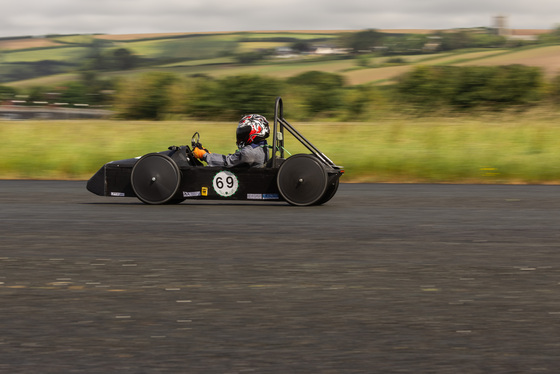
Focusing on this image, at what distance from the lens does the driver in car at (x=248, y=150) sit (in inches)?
466

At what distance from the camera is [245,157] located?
1180 cm

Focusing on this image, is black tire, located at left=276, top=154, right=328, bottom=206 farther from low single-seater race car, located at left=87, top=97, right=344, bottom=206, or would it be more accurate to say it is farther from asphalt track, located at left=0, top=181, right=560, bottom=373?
asphalt track, located at left=0, top=181, right=560, bottom=373

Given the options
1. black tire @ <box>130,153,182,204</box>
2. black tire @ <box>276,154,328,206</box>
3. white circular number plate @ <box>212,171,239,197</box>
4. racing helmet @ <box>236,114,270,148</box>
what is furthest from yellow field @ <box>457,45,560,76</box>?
black tire @ <box>130,153,182,204</box>

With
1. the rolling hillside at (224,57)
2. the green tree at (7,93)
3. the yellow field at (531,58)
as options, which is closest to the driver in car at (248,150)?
the rolling hillside at (224,57)

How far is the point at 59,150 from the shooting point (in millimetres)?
24719

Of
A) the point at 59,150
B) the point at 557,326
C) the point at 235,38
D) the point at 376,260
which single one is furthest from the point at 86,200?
the point at 235,38

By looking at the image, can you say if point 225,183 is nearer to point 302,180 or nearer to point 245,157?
point 245,157

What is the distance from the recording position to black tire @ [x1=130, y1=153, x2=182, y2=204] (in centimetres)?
1187

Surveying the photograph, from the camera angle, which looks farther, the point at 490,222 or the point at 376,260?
the point at 490,222

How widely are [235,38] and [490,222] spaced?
6832 centimetres

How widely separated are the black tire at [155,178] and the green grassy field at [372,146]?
347 inches

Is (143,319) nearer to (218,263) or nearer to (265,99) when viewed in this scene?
(218,263)

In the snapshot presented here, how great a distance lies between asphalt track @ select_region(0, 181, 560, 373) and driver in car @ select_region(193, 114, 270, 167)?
3.48 feet

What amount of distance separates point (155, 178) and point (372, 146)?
43.5ft
